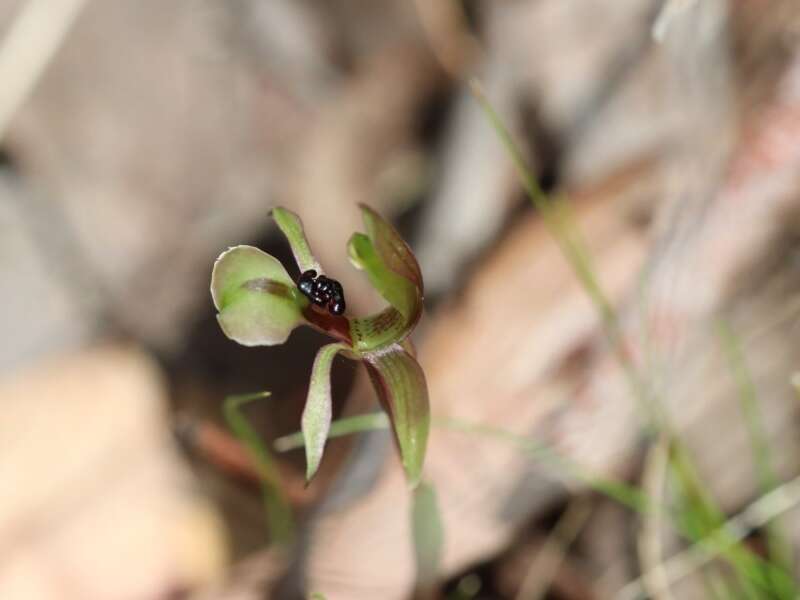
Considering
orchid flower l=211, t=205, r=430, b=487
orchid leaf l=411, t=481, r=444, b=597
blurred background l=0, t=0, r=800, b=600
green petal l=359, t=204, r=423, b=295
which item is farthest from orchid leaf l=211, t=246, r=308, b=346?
blurred background l=0, t=0, r=800, b=600

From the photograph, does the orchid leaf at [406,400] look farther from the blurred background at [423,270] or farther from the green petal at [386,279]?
the blurred background at [423,270]

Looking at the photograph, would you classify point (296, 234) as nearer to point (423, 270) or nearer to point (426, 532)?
point (426, 532)

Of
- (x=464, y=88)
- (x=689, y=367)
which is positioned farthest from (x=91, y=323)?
(x=689, y=367)

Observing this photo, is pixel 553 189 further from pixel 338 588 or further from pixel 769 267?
pixel 338 588

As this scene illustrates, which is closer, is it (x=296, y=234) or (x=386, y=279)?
(x=386, y=279)

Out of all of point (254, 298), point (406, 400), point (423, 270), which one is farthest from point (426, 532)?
point (423, 270)

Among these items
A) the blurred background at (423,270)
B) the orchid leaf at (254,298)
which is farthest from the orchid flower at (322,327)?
the blurred background at (423,270)
